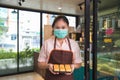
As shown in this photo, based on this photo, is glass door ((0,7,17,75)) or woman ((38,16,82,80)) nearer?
woman ((38,16,82,80))

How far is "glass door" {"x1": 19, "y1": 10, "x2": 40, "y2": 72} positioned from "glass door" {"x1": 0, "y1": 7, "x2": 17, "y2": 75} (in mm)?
236

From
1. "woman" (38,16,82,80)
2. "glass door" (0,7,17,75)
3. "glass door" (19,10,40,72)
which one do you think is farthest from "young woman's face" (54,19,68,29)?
"glass door" (19,10,40,72)

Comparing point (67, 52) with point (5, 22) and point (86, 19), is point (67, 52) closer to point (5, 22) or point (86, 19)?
point (86, 19)

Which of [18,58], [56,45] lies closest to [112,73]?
[56,45]

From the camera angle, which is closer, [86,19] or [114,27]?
[86,19]

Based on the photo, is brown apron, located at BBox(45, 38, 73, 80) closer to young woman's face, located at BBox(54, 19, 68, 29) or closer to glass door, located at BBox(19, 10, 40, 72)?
young woman's face, located at BBox(54, 19, 68, 29)

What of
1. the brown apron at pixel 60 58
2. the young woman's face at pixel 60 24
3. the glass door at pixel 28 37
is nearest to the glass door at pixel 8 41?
the glass door at pixel 28 37

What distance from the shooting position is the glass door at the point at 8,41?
5.55 metres

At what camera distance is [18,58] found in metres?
5.81

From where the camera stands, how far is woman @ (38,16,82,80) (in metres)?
1.41

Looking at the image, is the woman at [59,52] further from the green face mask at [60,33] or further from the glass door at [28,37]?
the glass door at [28,37]

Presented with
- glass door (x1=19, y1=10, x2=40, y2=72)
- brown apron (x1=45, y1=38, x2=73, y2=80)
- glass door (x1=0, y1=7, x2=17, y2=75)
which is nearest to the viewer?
brown apron (x1=45, y1=38, x2=73, y2=80)

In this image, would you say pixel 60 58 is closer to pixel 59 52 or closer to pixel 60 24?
pixel 59 52

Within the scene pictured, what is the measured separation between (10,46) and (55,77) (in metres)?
4.69
